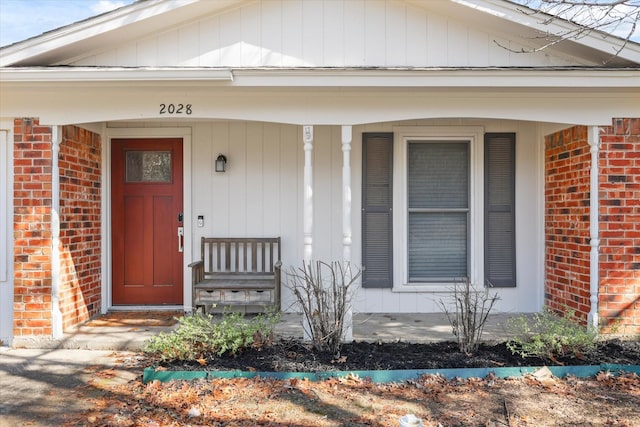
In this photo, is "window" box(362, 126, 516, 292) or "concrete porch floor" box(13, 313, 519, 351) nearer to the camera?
"concrete porch floor" box(13, 313, 519, 351)

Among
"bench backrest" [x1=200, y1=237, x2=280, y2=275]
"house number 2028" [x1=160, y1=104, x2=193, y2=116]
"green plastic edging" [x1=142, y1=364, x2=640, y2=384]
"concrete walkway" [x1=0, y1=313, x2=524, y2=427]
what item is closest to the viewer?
"concrete walkway" [x1=0, y1=313, x2=524, y2=427]

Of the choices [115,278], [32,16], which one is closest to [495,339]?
[115,278]

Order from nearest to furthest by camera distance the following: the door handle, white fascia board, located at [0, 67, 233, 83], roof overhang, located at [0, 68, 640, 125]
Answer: white fascia board, located at [0, 67, 233, 83] < roof overhang, located at [0, 68, 640, 125] < the door handle

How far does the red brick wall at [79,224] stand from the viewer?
16.7 feet

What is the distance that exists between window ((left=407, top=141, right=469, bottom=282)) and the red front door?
2.98 m

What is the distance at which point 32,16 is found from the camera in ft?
44.5

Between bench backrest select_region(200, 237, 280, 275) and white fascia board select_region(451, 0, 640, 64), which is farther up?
white fascia board select_region(451, 0, 640, 64)

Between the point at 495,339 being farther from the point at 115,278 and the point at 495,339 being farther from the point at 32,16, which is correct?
the point at 32,16

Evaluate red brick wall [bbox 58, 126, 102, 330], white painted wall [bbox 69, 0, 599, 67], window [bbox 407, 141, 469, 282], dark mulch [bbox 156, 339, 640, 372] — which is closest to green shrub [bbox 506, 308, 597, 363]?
dark mulch [bbox 156, 339, 640, 372]

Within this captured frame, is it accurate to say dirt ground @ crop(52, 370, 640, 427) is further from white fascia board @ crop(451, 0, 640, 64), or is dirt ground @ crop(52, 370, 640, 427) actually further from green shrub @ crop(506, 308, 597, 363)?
white fascia board @ crop(451, 0, 640, 64)

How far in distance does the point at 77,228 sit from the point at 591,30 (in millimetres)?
5694

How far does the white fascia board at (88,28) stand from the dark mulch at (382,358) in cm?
329

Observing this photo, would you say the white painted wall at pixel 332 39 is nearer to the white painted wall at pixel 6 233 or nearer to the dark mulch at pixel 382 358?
the white painted wall at pixel 6 233

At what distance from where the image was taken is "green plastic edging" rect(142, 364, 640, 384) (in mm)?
3877
